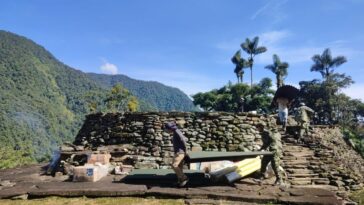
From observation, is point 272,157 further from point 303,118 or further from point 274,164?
point 303,118

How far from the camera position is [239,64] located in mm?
48406

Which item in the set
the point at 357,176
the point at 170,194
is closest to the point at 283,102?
the point at 357,176

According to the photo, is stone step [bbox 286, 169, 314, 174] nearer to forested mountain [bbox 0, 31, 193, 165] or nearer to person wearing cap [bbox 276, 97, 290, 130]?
person wearing cap [bbox 276, 97, 290, 130]

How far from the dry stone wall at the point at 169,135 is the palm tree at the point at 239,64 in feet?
107

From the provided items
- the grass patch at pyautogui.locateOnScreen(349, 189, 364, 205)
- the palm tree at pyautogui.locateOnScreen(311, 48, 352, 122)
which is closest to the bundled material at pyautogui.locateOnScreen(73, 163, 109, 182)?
the grass patch at pyautogui.locateOnScreen(349, 189, 364, 205)

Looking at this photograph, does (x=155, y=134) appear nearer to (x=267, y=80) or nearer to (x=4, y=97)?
(x=267, y=80)

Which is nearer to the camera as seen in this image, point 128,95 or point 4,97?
point 128,95

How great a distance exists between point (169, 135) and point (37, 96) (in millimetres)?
136581

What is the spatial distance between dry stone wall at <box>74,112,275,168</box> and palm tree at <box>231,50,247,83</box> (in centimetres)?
3265

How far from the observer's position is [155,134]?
49.1 ft

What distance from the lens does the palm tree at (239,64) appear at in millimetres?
48250

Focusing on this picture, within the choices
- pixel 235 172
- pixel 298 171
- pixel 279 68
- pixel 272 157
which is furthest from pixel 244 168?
pixel 279 68

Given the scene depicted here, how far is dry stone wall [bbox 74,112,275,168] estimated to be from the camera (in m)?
14.6

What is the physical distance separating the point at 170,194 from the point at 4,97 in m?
132
